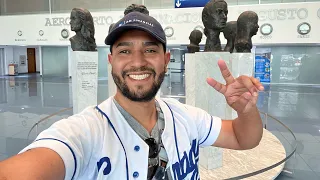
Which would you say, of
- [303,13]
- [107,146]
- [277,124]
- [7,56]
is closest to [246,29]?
[277,124]

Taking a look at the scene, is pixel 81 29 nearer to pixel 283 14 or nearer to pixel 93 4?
pixel 283 14

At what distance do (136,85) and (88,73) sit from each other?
4.03m

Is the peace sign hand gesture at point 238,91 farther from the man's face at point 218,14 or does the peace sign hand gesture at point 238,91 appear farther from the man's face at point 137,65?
the man's face at point 218,14

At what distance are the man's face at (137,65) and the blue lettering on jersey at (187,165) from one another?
311mm

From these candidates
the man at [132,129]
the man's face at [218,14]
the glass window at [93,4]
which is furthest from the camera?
the glass window at [93,4]

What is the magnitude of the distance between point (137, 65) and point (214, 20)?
9.28 feet

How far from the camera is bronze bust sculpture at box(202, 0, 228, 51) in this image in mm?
3613

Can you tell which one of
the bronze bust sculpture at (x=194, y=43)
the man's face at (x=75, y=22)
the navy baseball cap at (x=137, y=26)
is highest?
the man's face at (x=75, y=22)

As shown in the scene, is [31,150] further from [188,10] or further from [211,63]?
[188,10]

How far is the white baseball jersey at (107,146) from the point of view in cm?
95

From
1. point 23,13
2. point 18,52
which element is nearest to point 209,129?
point 23,13

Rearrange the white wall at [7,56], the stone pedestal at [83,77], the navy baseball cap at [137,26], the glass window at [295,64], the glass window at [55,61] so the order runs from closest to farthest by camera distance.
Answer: the navy baseball cap at [137,26]
the stone pedestal at [83,77]
the glass window at [295,64]
the glass window at [55,61]
the white wall at [7,56]

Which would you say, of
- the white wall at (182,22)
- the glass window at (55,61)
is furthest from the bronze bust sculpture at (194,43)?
the glass window at (55,61)

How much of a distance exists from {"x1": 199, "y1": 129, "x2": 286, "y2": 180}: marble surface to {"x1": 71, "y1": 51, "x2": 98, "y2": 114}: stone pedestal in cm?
262
